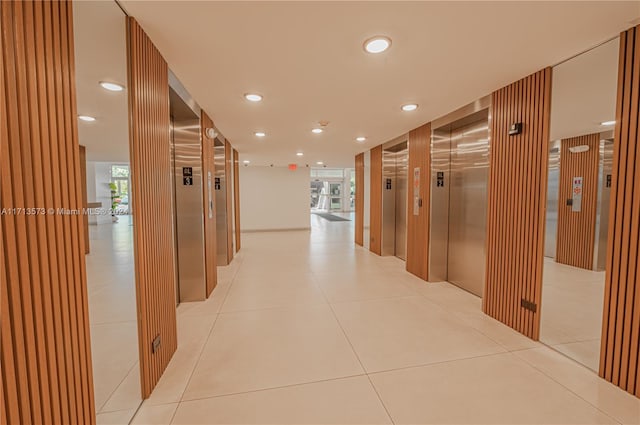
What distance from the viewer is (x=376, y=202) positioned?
706cm

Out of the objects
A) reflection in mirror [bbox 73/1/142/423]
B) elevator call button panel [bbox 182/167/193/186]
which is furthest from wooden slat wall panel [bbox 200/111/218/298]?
reflection in mirror [bbox 73/1/142/423]

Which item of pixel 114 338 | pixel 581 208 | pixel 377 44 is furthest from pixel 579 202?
pixel 114 338

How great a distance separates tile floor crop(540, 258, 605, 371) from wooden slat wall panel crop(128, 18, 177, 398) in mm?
3759

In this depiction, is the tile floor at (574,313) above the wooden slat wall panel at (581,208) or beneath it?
beneath

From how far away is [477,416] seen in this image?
1835mm

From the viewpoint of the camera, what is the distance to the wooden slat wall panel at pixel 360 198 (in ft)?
26.4

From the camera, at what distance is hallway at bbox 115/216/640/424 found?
188 cm

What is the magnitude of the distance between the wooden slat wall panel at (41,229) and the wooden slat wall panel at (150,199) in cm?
59

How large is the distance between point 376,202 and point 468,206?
2.89m

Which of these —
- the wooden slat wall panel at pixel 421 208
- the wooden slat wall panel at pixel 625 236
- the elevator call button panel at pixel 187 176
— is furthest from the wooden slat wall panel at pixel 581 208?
the elevator call button panel at pixel 187 176

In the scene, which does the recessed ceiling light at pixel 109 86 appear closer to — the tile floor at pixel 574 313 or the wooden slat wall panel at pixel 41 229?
the wooden slat wall panel at pixel 41 229

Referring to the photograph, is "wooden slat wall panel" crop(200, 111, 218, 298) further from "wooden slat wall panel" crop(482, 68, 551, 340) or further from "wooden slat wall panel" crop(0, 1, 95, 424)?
"wooden slat wall panel" crop(482, 68, 551, 340)

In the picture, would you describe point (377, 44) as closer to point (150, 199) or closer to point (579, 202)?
point (150, 199)

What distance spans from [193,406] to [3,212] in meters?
1.74
